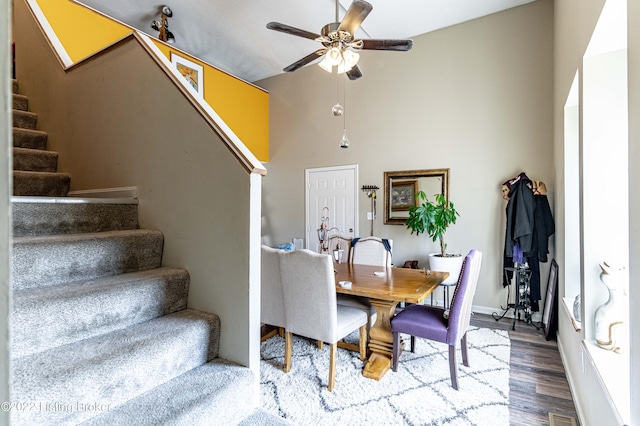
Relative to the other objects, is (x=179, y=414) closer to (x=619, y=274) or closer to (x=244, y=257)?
(x=244, y=257)

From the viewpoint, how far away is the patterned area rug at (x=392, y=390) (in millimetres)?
1968

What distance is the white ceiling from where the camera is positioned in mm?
3951

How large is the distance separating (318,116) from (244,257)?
4388 millimetres

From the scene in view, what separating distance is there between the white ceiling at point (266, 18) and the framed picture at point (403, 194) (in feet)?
6.78

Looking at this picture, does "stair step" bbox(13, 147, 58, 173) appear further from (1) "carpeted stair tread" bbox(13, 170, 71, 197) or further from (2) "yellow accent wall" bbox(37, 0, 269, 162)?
(2) "yellow accent wall" bbox(37, 0, 269, 162)

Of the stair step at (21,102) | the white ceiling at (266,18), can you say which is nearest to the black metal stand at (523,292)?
the white ceiling at (266,18)

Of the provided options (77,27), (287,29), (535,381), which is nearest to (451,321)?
(535,381)

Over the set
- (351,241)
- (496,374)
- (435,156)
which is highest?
(435,156)

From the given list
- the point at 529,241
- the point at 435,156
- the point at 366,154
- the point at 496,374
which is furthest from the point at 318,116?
the point at 496,374

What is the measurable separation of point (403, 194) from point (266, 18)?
307 centimetres

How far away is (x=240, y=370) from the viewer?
1.44m

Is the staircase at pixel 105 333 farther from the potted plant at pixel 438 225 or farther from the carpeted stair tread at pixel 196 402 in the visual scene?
the potted plant at pixel 438 225

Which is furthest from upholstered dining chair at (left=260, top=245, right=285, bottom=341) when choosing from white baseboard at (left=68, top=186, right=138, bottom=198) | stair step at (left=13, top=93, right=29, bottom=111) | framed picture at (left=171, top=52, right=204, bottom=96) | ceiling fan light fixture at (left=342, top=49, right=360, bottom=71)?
framed picture at (left=171, top=52, right=204, bottom=96)

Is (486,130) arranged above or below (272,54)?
below
